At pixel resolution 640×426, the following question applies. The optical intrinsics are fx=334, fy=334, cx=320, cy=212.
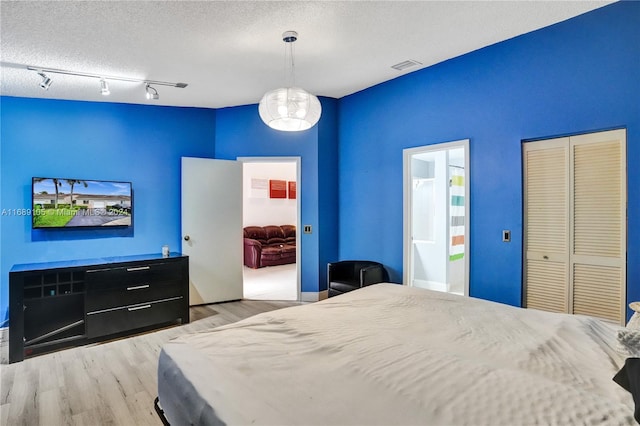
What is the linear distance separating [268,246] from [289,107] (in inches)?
208

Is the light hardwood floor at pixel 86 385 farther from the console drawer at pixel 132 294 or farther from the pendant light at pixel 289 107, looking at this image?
the pendant light at pixel 289 107

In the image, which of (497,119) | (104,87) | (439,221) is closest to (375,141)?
(497,119)

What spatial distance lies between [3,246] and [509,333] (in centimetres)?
491

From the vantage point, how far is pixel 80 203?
155 inches

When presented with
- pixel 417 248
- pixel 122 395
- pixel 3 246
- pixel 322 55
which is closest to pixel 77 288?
pixel 3 246

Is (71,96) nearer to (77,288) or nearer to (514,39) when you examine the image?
(77,288)

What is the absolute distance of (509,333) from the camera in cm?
→ 163

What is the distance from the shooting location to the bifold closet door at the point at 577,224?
259cm

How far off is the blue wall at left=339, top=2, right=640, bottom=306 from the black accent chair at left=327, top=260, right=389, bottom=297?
164 millimetres

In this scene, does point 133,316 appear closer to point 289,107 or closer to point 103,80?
point 103,80

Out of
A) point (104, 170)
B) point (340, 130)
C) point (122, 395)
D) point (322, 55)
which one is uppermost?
point (322, 55)

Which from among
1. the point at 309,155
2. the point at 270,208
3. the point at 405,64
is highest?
the point at 405,64

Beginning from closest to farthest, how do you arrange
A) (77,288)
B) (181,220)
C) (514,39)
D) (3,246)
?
(514,39) → (77,288) → (3,246) → (181,220)

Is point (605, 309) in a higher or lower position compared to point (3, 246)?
lower
